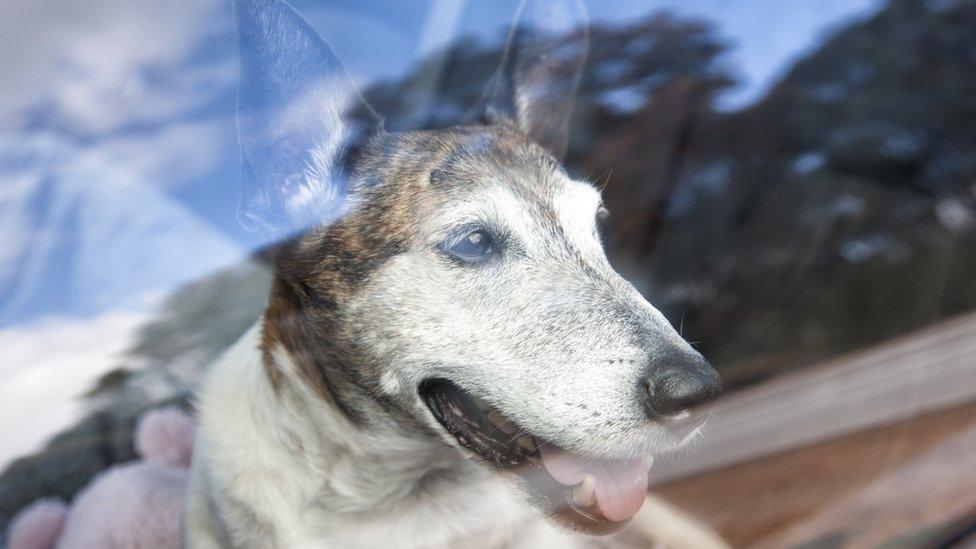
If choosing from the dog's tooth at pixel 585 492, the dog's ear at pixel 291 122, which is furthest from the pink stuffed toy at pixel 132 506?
the dog's tooth at pixel 585 492

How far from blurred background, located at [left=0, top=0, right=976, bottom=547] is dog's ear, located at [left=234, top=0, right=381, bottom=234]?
4cm

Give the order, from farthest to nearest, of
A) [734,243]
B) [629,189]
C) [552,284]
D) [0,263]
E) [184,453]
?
[734,243]
[629,189]
[552,284]
[184,453]
[0,263]

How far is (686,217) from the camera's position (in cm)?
194

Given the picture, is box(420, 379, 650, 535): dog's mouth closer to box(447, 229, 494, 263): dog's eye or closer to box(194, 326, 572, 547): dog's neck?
box(194, 326, 572, 547): dog's neck

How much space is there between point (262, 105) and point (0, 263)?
440 mm

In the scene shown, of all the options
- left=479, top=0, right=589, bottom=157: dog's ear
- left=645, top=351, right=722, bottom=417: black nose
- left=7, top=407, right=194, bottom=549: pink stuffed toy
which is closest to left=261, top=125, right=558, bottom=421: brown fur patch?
left=479, top=0, right=589, bottom=157: dog's ear

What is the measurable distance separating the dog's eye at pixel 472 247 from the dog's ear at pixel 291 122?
0.23 metres

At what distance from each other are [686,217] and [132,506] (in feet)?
4.19

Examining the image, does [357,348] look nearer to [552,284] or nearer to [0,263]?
[552,284]

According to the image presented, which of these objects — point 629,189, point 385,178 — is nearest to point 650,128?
point 629,189

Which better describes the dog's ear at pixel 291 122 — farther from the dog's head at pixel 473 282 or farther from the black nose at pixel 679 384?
the black nose at pixel 679 384

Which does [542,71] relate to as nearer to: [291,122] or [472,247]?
[472,247]

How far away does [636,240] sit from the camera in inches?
72.4

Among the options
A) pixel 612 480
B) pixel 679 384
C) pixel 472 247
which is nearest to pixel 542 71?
pixel 472 247
